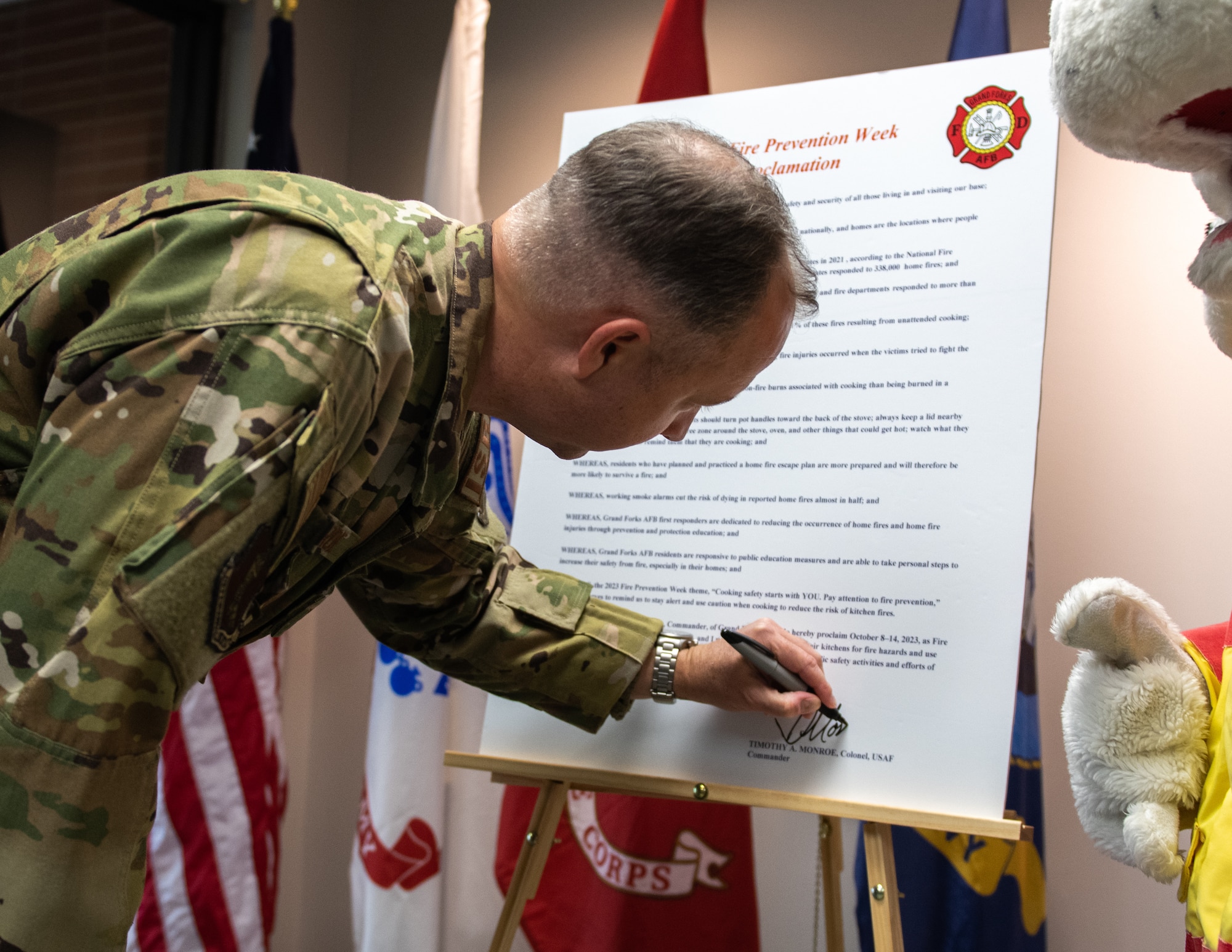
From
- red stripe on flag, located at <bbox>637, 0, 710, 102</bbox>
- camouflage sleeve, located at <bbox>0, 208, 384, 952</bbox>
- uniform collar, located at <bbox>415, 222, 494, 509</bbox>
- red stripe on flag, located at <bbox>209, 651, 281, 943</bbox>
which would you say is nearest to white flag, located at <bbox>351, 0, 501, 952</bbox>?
red stripe on flag, located at <bbox>209, 651, 281, 943</bbox>

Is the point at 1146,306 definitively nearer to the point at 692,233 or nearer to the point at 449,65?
the point at 692,233

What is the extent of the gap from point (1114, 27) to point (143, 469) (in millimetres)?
804

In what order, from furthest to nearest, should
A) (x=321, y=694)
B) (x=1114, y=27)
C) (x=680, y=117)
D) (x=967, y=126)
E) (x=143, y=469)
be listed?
1. (x=321, y=694)
2. (x=680, y=117)
3. (x=967, y=126)
4. (x=1114, y=27)
5. (x=143, y=469)

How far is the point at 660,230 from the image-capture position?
87cm

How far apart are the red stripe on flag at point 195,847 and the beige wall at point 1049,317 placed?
58 centimetres

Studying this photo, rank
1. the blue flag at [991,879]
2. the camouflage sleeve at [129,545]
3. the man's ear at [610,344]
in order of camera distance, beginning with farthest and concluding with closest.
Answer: the blue flag at [991,879] < the man's ear at [610,344] < the camouflage sleeve at [129,545]

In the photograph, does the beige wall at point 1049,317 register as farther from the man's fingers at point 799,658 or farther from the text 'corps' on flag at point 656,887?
the man's fingers at point 799,658

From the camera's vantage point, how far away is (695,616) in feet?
4.08

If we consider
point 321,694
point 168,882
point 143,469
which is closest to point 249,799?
point 168,882

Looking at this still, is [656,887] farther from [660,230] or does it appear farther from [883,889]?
[660,230]

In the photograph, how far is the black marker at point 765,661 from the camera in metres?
1.09

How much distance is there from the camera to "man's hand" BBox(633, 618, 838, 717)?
43.1 inches

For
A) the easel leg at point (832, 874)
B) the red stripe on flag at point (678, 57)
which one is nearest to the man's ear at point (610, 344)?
the easel leg at point (832, 874)

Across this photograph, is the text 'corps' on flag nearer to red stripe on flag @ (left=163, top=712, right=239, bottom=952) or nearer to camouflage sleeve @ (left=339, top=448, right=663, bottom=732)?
camouflage sleeve @ (left=339, top=448, right=663, bottom=732)
